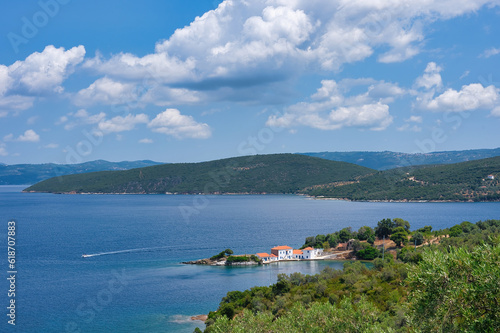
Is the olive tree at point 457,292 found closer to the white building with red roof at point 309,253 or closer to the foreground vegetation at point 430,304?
the foreground vegetation at point 430,304

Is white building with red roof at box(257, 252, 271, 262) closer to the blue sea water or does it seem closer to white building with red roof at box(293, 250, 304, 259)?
the blue sea water

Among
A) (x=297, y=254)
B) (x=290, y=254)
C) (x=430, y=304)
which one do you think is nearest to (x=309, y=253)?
(x=297, y=254)

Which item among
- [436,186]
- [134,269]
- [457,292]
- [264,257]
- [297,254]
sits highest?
[457,292]

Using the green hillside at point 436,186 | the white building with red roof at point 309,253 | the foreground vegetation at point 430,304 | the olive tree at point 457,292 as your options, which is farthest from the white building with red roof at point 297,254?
the green hillside at point 436,186

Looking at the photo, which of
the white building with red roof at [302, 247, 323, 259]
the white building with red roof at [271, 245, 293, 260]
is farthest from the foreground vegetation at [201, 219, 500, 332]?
the white building with red roof at [302, 247, 323, 259]

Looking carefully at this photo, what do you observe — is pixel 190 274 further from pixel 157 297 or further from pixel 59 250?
pixel 59 250

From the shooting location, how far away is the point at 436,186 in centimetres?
16650

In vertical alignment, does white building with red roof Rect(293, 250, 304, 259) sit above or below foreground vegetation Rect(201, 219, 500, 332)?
below

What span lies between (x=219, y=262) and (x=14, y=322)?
1192 inches

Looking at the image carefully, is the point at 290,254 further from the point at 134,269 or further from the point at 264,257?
the point at 134,269

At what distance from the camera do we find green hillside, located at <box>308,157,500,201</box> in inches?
6102

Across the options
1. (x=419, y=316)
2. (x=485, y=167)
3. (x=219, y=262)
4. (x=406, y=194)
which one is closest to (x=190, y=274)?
(x=219, y=262)

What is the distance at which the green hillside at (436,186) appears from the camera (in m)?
155

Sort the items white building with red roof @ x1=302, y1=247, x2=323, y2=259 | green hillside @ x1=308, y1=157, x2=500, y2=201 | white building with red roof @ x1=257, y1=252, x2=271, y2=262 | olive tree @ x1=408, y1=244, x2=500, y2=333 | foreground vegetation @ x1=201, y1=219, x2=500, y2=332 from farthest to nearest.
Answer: green hillside @ x1=308, y1=157, x2=500, y2=201 < white building with red roof @ x1=302, y1=247, x2=323, y2=259 < white building with red roof @ x1=257, y1=252, x2=271, y2=262 < foreground vegetation @ x1=201, y1=219, x2=500, y2=332 < olive tree @ x1=408, y1=244, x2=500, y2=333
